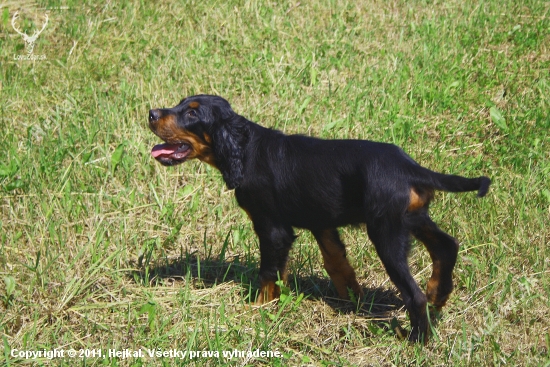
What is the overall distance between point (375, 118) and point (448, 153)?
2.56 ft

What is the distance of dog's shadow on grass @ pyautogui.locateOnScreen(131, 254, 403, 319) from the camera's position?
501cm

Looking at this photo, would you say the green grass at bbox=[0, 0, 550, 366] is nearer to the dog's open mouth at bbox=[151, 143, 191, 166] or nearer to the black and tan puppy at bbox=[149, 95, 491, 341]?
the black and tan puppy at bbox=[149, 95, 491, 341]

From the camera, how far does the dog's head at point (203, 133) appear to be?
4703mm

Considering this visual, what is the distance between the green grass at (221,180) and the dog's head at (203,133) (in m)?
0.87

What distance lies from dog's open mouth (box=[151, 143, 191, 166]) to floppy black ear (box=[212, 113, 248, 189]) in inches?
8.6

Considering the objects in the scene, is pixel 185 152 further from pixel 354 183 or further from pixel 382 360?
pixel 382 360

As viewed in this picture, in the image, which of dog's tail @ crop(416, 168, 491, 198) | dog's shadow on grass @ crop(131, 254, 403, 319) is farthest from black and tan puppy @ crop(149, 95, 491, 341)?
dog's shadow on grass @ crop(131, 254, 403, 319)

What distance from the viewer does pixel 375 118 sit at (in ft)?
23.0

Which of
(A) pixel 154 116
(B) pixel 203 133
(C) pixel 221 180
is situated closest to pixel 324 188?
(B) pixel 203 133

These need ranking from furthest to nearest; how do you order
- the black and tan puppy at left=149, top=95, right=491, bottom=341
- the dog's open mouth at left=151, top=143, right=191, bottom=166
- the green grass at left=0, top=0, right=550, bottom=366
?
1. the dog's open mouth at left=151, top=143, right=191, bottom=166
2. the green grass at left=0, top=0, right=550, bottom=366
3. the black and tan puppy at left=149, top=95, right=491, bottom=341

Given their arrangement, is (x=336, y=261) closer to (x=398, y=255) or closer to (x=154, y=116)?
(x=398, y=255)

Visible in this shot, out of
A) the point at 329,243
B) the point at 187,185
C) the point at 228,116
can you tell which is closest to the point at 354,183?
the point at 329,243

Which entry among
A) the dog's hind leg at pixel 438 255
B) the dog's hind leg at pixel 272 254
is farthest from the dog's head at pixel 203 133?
the dog's hind leg at pixel 438 255

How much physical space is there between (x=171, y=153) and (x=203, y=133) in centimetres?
26
